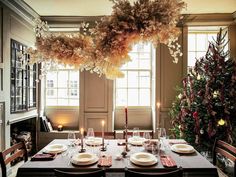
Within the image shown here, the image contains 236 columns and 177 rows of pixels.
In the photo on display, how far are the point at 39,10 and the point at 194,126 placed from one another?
3420 millimetres

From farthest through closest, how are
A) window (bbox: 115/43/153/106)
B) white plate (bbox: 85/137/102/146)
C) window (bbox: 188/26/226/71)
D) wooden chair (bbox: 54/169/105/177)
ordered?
window (bbox: 115/43/153/106) → window (bbox: 188/26/226/71) → white plate (bbox: 85/137/102/146) → wooden chair (bbox: 54/169/105/177)

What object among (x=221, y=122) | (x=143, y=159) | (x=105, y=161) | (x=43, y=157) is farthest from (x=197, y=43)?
(x=43, y=157)

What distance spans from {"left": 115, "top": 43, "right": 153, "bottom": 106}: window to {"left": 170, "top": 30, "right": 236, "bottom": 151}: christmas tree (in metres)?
1.42

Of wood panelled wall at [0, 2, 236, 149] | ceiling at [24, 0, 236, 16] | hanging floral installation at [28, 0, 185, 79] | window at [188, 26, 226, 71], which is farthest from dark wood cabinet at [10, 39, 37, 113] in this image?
window at [188, 26, 226, 71]

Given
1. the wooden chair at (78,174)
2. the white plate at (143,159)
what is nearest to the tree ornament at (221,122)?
the white plate at (143,159)

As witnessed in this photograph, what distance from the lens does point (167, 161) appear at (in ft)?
6.56

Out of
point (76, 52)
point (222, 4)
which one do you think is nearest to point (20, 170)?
point (76, 52)

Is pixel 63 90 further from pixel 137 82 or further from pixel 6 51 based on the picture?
pixel 6 51

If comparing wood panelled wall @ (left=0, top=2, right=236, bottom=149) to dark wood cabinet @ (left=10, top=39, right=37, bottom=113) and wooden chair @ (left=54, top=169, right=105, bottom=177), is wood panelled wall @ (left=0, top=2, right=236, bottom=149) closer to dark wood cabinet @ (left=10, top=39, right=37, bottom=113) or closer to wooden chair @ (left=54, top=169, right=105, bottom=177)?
dark wood cabinet @ (left=10, top=39, right=37, bottom=113)

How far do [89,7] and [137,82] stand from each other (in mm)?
1890

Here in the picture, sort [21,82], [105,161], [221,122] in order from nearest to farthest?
[105,161]
[221,122]
[21,82]

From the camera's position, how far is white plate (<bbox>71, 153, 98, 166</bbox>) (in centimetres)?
192

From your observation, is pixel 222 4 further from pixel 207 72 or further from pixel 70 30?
pixel 70 30

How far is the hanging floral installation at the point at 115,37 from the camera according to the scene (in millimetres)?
1858
